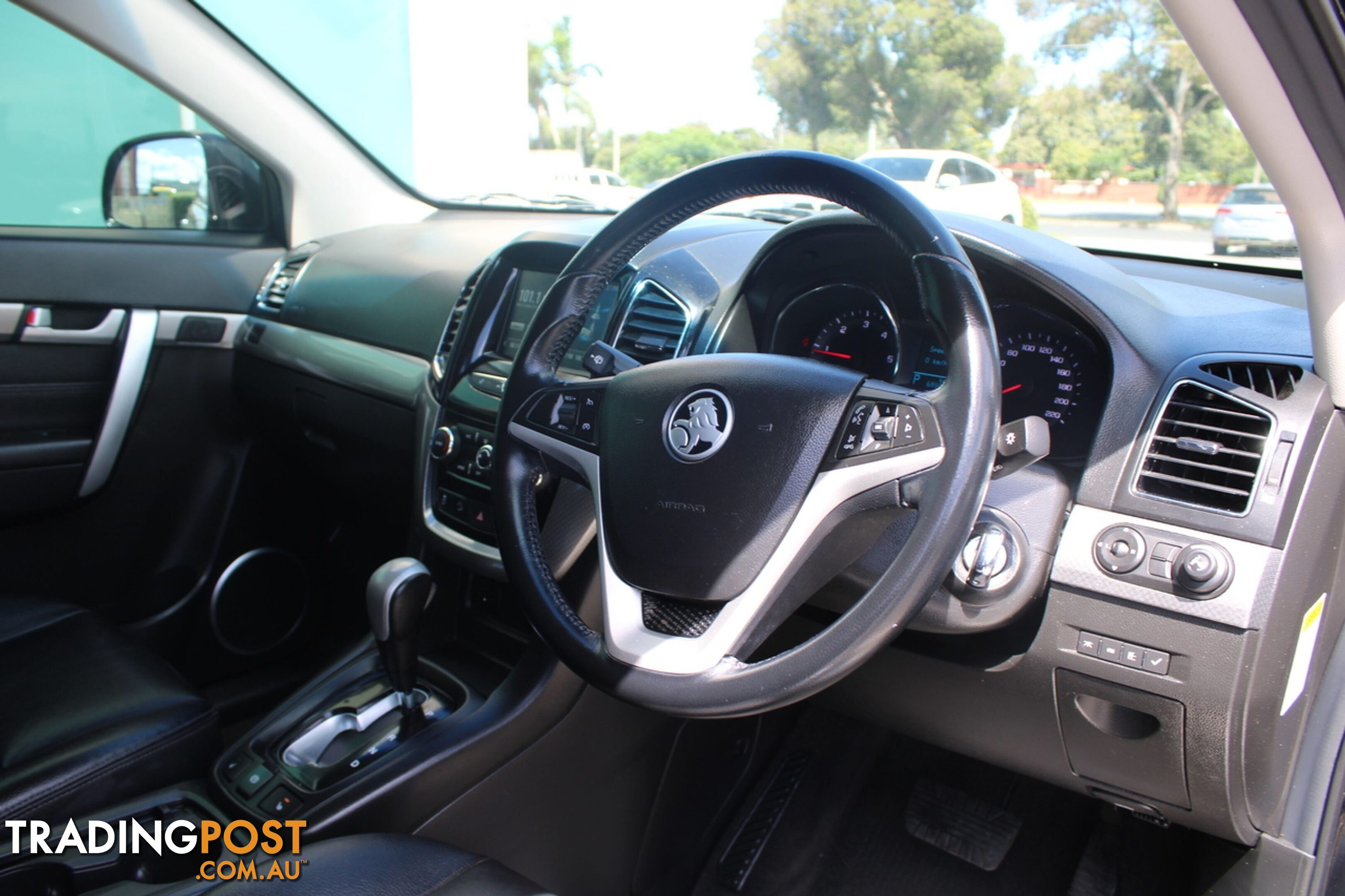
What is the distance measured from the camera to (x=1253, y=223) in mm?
1472

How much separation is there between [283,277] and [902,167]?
186 cm

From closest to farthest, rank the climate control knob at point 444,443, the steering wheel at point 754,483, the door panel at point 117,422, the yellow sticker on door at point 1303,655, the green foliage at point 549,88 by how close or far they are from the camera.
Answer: the steering wheel at point 754,483 < the yellow sticker on door at point 1303,655 < the climate control knob at point 444,443 < the door panel at point 117,422 < the green foliage at point 549,88

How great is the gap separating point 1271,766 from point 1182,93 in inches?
38.3

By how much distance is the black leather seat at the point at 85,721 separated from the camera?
1.41m

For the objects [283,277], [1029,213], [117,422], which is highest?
Answer: [1029,213]

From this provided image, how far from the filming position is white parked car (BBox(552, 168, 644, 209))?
2.51m

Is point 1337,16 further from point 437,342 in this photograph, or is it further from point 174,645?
point 174,645

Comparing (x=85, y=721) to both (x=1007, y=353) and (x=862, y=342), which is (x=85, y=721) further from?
(x=1007, y=353)

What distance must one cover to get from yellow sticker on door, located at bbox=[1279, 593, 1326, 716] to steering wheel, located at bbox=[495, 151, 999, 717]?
68 centimetres

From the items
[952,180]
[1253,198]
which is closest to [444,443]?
[952,180]

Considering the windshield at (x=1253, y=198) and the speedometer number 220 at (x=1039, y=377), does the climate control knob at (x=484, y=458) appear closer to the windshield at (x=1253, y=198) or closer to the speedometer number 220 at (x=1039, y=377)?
the speedometer number 220 at (x=1039, y=377)

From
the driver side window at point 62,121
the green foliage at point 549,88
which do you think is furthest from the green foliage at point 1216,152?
the green foliage at point 549,88

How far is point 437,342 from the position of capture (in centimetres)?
202

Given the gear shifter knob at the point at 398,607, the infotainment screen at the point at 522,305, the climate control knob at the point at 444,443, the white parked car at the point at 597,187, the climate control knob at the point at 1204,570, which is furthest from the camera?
the white parked car at the point at 597,187
